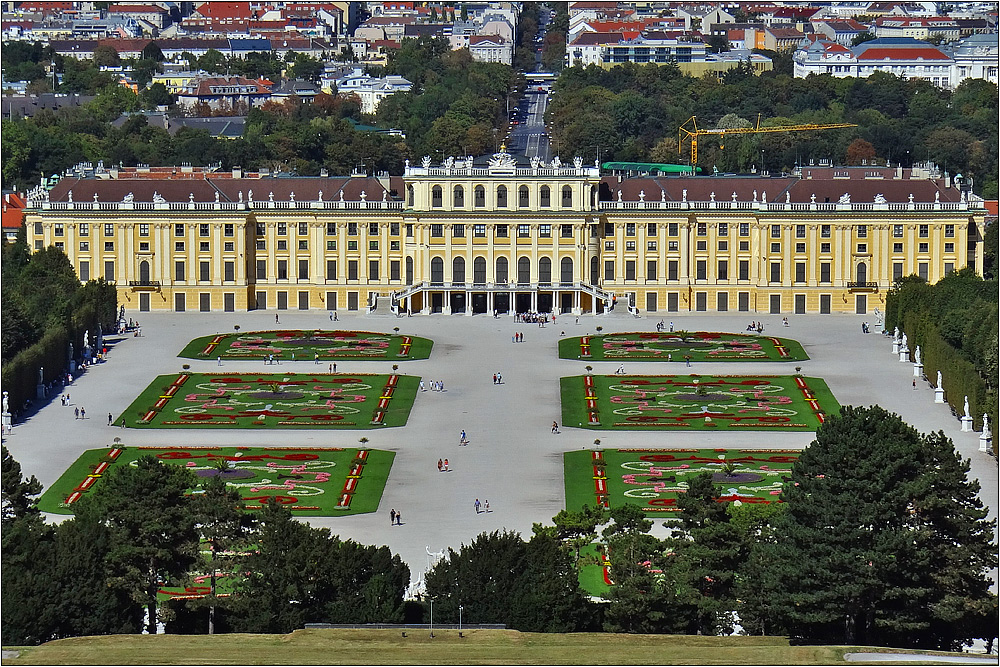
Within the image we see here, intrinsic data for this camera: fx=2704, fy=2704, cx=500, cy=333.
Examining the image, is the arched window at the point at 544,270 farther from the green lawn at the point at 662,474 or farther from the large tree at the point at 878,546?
the large tree at the point at 878,546

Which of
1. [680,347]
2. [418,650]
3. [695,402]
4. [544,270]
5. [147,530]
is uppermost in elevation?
[147,530]

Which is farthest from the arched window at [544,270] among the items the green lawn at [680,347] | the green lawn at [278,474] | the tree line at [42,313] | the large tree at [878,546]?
the large tree at [878,546]

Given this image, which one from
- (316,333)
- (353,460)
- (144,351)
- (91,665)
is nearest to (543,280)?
(316,333)

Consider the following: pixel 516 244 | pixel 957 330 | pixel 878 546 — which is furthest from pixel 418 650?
pixel 516 244

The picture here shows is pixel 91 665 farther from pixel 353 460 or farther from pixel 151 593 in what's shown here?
pixel 353 460

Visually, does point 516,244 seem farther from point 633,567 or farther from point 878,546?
point 878,546
